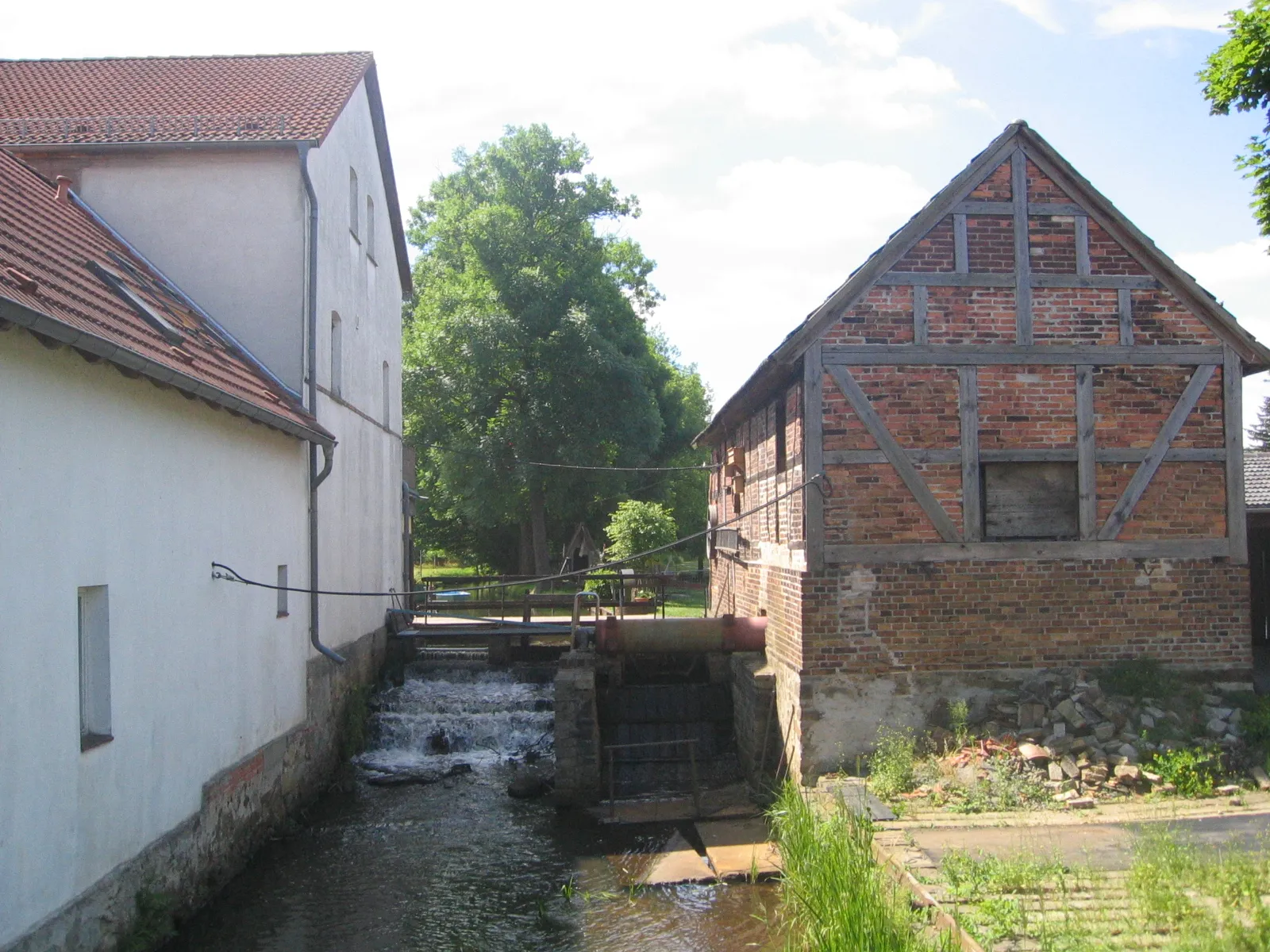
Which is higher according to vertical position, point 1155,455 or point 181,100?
point 181,100

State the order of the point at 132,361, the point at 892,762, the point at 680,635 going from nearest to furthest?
1. the point at 132,361
2. the point at 892,762
3. the point at 680,635

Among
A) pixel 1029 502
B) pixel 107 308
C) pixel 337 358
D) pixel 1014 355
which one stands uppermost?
pixel 337 358

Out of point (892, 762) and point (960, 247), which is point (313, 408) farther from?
point (892, 762)

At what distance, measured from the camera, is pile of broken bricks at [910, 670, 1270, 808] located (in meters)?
9.10

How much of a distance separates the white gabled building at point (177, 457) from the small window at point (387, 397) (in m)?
0.35

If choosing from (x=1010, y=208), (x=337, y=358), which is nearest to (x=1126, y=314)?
(x=1010, y=208)

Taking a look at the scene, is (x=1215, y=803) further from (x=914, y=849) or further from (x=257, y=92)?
(x=257, y=92)

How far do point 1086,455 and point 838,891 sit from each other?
5.84 metres

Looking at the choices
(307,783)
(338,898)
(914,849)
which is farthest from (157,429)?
(914,849)

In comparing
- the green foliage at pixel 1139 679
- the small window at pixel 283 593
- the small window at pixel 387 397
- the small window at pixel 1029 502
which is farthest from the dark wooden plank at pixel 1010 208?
the small window at pixel 387 397

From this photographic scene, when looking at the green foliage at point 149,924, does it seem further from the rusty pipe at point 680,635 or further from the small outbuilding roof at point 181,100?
the small outbuilding roof at point 181,100

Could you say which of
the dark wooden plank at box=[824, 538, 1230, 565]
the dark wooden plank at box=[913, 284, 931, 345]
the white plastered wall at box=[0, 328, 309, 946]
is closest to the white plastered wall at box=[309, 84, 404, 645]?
the white plastered wall at box=[0, 328, 309, 946]

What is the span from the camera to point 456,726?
15.3 meters

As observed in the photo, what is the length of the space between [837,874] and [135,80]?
1418 centimetres
